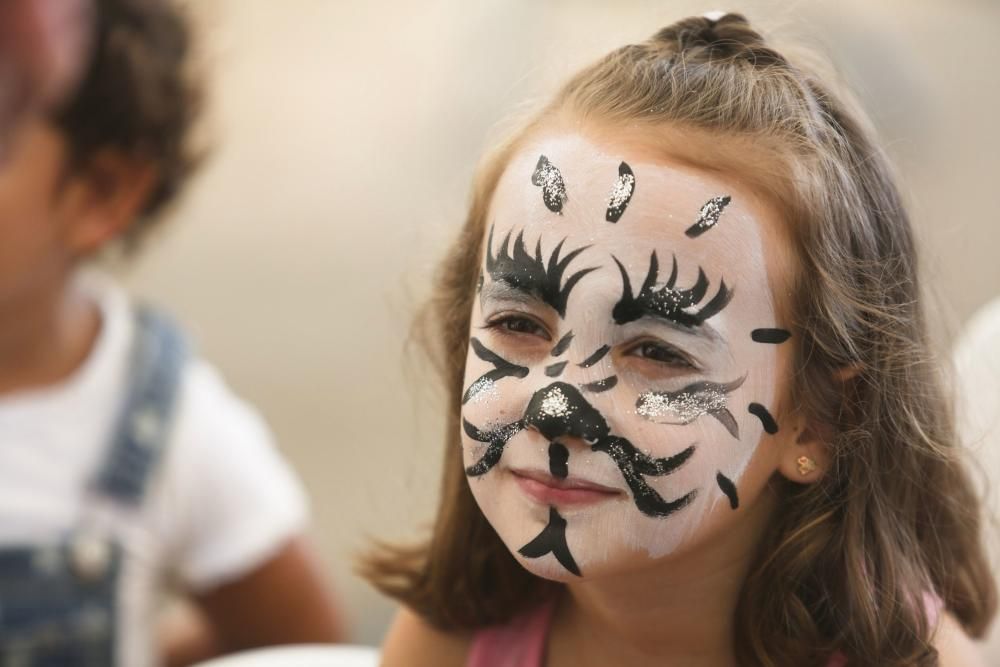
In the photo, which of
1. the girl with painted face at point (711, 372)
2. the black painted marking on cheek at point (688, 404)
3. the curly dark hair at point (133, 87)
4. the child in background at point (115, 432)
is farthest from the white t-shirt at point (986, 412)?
the curly dark hair at point (133, 87)

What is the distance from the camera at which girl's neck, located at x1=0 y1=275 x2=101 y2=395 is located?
1.35 metres

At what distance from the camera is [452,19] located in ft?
9.61

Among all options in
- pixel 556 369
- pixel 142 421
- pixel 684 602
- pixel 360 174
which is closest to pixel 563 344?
pixel 556 369

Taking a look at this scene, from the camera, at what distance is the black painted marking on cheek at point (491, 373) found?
86cm

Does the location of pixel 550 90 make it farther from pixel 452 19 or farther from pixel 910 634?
pixel 452 19

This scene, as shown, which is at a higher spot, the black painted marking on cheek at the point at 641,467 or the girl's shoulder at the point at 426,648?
the black painted marking on cheek at the point at 641,467

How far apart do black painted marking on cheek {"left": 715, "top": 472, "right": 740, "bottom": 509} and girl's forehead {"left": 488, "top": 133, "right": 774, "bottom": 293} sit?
0.44 feet

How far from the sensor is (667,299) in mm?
818

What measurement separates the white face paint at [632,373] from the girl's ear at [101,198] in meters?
0.70

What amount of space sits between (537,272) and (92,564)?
0.76 meters

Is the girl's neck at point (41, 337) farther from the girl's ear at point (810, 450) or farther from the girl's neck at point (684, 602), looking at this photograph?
the girl's ear at point (810, 450)

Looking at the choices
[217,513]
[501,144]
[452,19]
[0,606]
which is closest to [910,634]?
[501,144]

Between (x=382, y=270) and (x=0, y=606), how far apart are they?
1.43m

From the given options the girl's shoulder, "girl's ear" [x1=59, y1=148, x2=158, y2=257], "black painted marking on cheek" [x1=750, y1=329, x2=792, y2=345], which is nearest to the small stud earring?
"black painted marking on cheek" [x1=750, y1=329, x2=792, y2=345]
